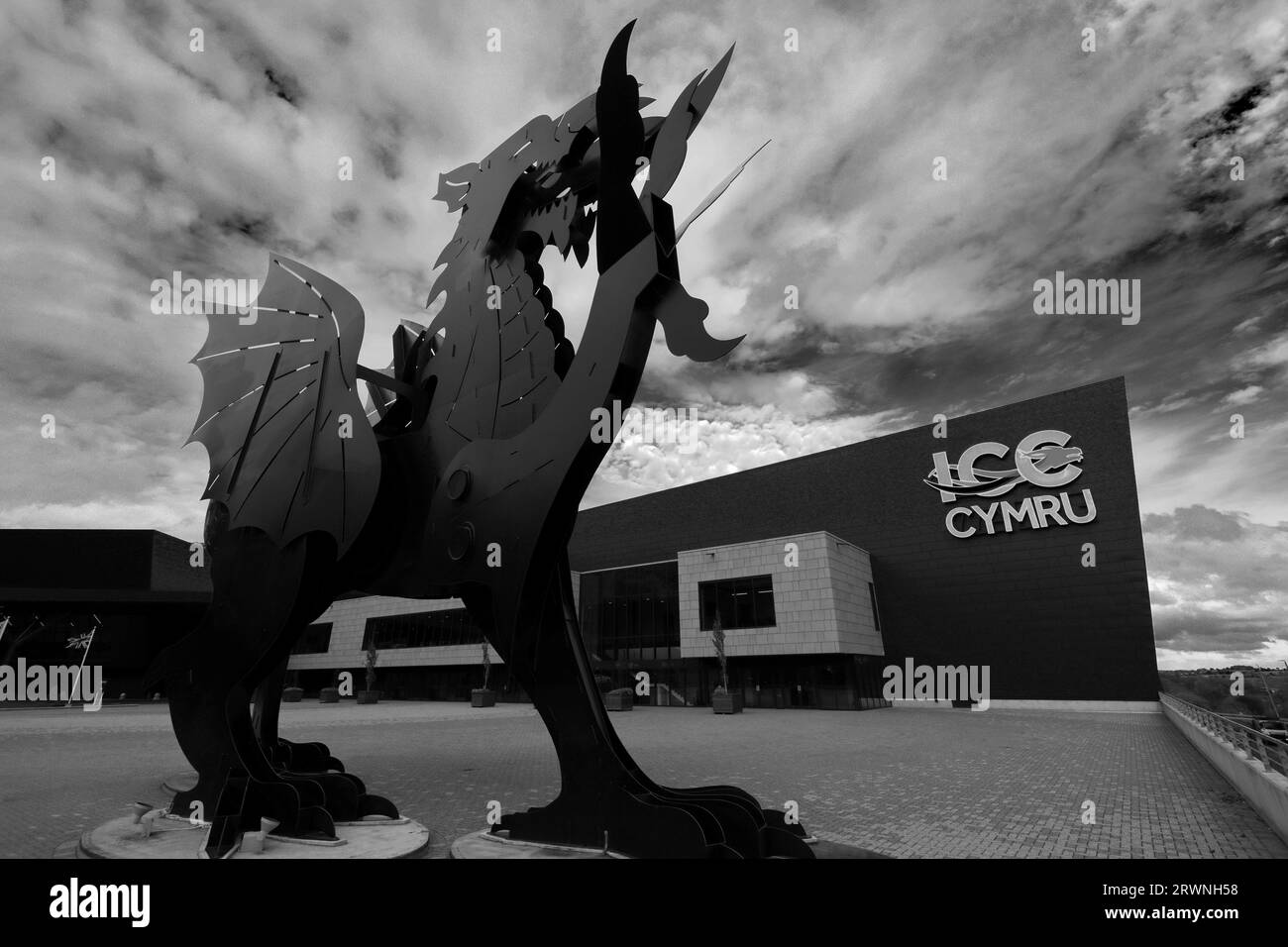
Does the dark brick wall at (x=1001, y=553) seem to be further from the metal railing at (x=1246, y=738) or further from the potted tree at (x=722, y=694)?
the metal railing at (x=1246, y=738)

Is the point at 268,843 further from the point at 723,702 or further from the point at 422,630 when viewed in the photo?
the point at 422,630

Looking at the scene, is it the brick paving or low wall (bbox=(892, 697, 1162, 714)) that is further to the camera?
low wall (bbox=(892, 697, 1162, 714))

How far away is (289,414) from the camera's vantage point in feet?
20.6

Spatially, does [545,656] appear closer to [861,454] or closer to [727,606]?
[727,606]

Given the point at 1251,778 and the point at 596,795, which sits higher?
the point at 596,795

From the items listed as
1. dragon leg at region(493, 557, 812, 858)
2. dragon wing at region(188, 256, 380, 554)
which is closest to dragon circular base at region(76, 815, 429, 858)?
dragon leg at region(493, 557, 812, 858)

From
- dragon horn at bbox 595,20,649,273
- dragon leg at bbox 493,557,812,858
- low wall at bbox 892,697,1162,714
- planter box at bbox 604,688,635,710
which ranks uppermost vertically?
dragon horn at bbox 595,20,649,273

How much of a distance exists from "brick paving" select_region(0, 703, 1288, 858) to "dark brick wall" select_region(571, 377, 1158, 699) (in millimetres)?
6645

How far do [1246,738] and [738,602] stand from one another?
68.1 ft

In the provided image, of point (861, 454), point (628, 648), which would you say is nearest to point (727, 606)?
point (628, 648)

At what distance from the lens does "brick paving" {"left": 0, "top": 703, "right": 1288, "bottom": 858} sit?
6223 mm
